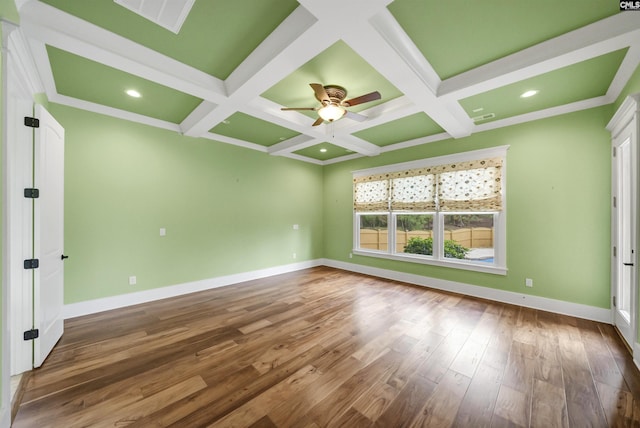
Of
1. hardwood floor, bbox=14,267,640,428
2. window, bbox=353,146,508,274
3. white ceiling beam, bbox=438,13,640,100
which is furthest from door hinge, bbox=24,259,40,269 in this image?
window, bbox=353,146,508,274

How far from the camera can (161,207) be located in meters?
3.86

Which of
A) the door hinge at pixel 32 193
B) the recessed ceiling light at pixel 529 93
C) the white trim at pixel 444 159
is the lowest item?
the door hinge at pixel 32 193

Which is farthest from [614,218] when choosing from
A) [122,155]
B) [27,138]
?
[122,155]

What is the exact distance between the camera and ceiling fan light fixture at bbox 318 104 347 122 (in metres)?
2.84

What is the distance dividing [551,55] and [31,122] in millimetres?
4673

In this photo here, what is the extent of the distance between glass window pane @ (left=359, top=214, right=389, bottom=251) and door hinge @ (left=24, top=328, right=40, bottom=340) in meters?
5.05

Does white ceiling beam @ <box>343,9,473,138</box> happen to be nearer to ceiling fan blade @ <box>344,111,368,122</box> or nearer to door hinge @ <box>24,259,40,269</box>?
ceiling fan blade @ <box>344,111,368,122</box>

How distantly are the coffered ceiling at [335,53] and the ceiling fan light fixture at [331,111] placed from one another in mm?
281

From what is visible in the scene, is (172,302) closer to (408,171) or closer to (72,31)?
(72,31)

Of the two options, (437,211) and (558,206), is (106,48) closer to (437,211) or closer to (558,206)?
(437,211)

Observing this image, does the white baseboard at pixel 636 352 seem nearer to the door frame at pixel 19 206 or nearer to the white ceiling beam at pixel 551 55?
the white ceiling beam at pixel 551 55

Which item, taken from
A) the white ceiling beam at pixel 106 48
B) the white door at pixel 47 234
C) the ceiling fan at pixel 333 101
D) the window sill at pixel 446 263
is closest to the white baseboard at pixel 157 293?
the white door at pixel 47 234

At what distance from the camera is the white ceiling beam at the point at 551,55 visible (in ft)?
6.02

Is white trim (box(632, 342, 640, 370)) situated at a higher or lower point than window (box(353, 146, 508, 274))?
lower
